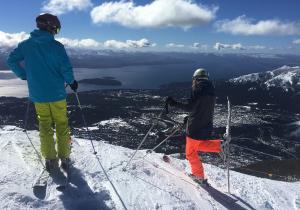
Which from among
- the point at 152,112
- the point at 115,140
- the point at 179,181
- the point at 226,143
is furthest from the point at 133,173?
the point at 152,112

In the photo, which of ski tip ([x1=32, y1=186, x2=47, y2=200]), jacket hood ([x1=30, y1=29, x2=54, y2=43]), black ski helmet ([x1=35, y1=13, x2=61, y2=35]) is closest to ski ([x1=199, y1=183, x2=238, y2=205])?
ski tip ([x1=32, y1=186, x2=47, y2=200])

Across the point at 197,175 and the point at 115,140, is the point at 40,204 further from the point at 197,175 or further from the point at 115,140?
the point at 115,140

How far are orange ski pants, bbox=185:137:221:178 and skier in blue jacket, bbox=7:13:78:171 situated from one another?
11.2ft

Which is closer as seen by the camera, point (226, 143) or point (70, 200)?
point (70, 200)

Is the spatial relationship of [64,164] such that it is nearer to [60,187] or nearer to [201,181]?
[60,187]

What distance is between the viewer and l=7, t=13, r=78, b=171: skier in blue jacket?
24.5 feet

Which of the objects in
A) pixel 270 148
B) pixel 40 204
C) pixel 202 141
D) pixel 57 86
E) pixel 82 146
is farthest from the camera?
pixel 270 148

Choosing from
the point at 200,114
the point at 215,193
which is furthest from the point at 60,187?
the point at 215,193

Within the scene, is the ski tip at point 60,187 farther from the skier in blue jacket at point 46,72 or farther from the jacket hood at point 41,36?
the jacket hood at point 41,36

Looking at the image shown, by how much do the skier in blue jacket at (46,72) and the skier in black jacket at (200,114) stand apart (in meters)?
2.94

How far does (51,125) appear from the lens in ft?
26.8

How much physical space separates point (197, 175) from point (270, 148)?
4847 inches

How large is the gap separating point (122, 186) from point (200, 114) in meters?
2.74

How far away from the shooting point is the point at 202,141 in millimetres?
9219
